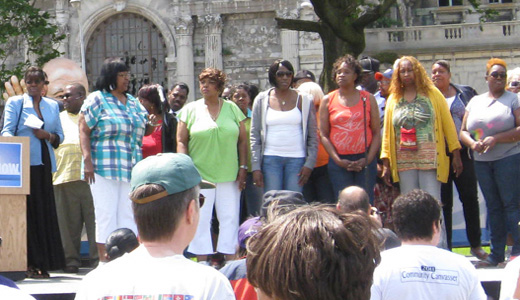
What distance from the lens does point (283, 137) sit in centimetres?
850

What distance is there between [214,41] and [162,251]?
27.5 meters

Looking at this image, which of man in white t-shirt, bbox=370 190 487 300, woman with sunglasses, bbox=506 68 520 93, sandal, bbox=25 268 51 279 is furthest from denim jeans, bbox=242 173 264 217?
man in white t-shirt, bbox=370 190 487 300

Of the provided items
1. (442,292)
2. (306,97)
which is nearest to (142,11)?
(306,97)

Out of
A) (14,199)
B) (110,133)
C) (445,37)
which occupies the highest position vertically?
(445,37)

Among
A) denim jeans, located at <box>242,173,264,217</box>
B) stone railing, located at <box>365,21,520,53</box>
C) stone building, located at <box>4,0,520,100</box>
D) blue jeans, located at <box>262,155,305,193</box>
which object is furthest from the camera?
stone railing, located at <box>365,21,520,53</box>

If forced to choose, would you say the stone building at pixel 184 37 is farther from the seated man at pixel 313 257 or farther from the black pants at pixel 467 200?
the seated man at pixel 313 257

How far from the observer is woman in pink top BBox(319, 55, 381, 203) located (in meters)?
8.28

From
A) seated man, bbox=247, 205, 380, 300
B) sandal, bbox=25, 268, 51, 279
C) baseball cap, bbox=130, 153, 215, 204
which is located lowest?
sandal, bbox=25, 268, 51, 279

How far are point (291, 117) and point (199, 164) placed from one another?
1000 millimetres

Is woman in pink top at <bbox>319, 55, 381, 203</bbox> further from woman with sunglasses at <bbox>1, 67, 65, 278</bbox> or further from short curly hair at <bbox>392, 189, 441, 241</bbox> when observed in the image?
short curly hair at <bbox>392, 189, 441, 241</bbox>

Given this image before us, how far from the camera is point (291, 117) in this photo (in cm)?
852

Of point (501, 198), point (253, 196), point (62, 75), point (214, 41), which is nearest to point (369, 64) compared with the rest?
point (253, 196)

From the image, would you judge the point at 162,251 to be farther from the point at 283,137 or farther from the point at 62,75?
the point at 62,75

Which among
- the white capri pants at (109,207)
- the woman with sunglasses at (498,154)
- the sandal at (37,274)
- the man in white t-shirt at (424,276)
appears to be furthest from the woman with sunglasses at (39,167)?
the man in white t-shirt at (424,276)
